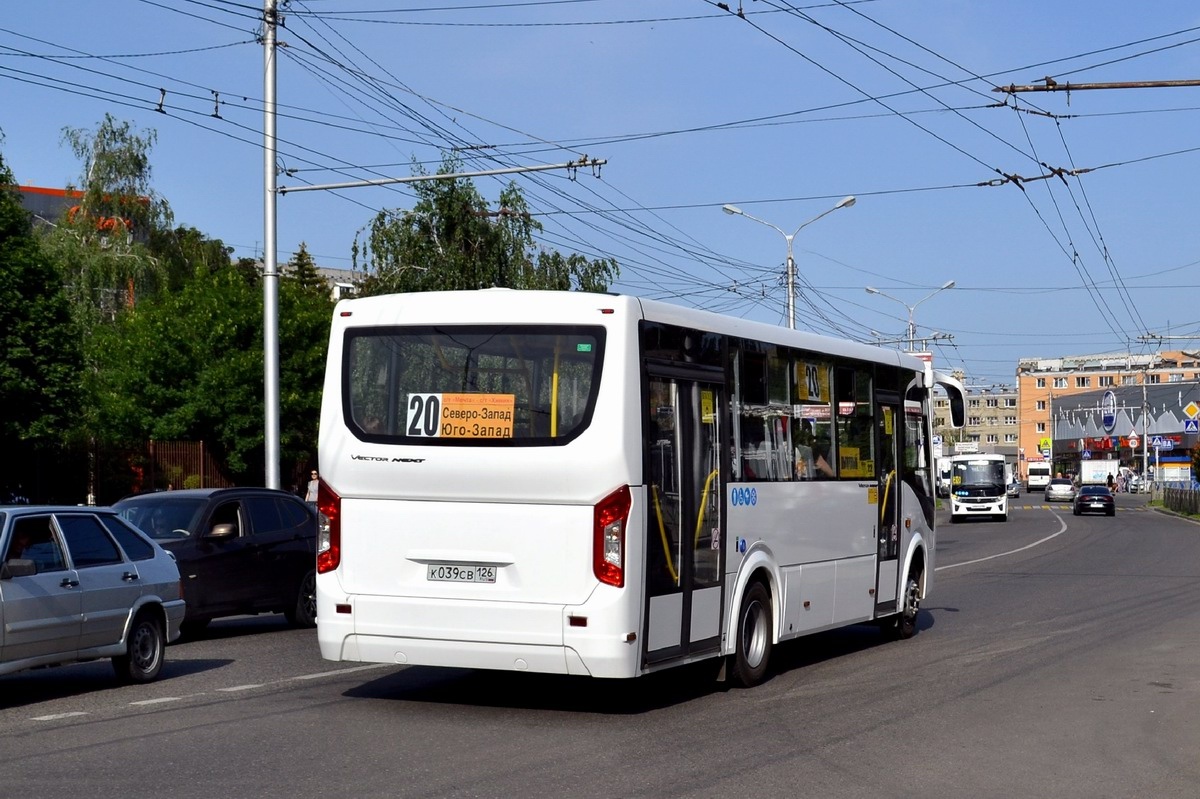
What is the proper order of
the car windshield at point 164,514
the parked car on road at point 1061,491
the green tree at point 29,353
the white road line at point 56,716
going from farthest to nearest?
the parked car on road at point 1061,491 < the green tree at point 29,353 < the car windshield at point 164,514 < the white road line at point 56,716

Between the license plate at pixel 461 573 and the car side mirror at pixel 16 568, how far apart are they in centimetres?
287

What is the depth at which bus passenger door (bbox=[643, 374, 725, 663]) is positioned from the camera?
10.4 meters

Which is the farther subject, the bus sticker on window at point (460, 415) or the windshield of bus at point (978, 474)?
the windshield of bus at point (978, 474)

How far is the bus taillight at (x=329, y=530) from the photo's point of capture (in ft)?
35.4

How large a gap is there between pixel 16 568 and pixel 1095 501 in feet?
204

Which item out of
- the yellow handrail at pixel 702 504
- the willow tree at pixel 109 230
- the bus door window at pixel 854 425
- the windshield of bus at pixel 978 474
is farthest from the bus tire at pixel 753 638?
the windshield of bus at pixel 978 474

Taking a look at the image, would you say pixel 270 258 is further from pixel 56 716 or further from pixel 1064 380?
pixel 1064 380

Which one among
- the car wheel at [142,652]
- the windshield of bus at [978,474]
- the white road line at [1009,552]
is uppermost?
the windshield of bus at [978,474]

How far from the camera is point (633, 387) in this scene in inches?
406

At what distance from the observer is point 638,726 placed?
33.5 ft

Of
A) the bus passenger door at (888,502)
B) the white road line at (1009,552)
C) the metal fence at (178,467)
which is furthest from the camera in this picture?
the metal fence at (178,467)

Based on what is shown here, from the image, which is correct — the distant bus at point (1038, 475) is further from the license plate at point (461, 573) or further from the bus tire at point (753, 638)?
the license plate at point (461, 573)

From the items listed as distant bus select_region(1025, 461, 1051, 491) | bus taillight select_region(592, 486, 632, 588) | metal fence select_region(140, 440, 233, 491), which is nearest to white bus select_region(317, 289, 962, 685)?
bus taillight select_region(592, 486, 632, 588)

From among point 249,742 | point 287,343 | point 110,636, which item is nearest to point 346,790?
point 249,742
